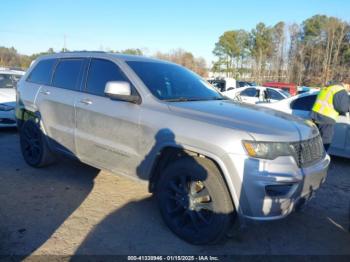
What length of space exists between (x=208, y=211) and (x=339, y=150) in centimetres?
456

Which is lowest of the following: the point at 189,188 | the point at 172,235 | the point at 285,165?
the point at 172,235

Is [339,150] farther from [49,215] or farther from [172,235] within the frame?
[49,215]

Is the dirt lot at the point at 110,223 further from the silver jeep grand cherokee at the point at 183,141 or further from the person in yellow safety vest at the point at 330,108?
the person in yellow safety vest at the point at 330,108

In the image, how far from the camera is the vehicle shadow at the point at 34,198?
3182 mm

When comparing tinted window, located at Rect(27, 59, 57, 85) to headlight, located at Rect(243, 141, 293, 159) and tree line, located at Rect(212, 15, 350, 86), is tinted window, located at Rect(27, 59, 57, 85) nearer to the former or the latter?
headlight, located at Rect(243, 141, 293, 159)

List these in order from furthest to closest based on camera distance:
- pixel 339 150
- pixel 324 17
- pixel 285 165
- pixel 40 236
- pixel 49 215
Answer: pixel 324 17, pixel 339 150, pixel 49 215, pixel 40 236, pixel 285 165

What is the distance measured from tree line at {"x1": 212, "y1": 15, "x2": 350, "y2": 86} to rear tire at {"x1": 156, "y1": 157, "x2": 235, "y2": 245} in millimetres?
40318

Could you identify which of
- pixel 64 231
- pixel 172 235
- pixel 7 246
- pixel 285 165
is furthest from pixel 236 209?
pixel 7 246

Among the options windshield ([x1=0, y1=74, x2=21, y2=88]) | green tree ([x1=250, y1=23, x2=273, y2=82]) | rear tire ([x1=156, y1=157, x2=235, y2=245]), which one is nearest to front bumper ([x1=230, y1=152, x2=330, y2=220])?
rear tire ([x1=156, y1=157, x2=235, y2=245])

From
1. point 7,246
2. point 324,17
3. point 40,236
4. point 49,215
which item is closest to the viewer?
point 7,246

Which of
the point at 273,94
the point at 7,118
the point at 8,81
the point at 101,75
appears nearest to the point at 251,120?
the point at 101,75

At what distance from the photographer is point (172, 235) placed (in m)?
3.36

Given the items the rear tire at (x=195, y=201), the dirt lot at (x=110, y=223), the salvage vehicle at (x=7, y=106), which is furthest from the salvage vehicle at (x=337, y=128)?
the salvage vehicle at (x=7, y=106)

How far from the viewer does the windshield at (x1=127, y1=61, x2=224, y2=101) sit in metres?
3.72
